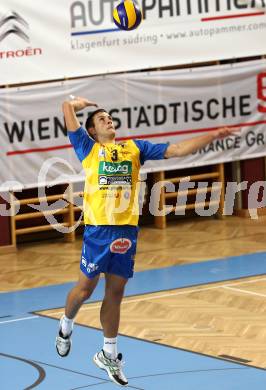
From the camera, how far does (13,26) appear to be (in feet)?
46.4

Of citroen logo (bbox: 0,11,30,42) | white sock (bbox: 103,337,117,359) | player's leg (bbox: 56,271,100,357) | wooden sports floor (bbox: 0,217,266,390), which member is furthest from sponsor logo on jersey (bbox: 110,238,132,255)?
citroen logo (bbox: 0,11,30,42)

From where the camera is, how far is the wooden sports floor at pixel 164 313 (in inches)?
381

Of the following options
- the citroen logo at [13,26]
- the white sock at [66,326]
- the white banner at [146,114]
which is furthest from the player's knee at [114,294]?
the citroen logo at [13,26]

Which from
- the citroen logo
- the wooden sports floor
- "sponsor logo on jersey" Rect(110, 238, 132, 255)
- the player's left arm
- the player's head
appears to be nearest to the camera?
the player's left arm

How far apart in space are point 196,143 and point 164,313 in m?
3.88

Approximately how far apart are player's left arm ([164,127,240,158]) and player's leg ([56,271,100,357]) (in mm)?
1191

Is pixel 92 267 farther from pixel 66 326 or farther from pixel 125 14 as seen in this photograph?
pixel 125 14

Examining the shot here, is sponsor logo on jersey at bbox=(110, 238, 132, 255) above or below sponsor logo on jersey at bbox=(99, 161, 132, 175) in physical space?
below

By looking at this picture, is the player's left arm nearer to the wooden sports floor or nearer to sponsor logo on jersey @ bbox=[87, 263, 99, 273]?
sponsor logo on jersey @ bbox=[87, 263, 99, 273]

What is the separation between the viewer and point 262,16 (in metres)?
16.4

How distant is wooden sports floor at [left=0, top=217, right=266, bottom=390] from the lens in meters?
9.69

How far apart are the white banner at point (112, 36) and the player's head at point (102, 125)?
529 cm

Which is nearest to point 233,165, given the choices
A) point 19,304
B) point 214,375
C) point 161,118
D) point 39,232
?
point 161,118

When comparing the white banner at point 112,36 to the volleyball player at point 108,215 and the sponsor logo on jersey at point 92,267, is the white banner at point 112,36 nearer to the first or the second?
the volleyball player at point 108,215
